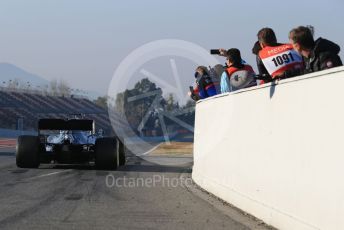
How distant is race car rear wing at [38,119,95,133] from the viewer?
56.5ft

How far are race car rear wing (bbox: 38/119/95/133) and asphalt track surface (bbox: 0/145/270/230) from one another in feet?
11.0

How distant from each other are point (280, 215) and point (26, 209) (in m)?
3.46

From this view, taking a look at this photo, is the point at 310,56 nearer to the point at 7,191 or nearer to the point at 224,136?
the point at 224,136

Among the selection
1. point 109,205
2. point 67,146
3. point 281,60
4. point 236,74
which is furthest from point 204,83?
point 67,146

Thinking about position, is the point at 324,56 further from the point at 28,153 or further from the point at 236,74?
the point at 28,153

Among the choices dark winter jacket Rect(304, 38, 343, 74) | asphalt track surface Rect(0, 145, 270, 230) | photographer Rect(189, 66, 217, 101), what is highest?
photographer Rect(189, 66, 217, 101)

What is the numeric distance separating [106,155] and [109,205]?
7315mm

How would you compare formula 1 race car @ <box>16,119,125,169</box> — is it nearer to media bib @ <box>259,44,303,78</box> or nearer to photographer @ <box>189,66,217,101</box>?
photographer @ <box>189,66,217,101</box>

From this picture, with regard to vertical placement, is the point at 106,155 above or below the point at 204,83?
below

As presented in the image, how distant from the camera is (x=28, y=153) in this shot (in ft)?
52.5

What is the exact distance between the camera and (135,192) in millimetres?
10773

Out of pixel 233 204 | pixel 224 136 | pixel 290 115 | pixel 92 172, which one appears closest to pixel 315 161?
pixel 290 115

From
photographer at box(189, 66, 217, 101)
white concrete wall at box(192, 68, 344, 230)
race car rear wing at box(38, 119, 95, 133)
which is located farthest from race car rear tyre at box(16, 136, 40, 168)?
white concrete wall at box(192, 68, 344, 230)

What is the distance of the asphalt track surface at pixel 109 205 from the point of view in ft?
23.4
